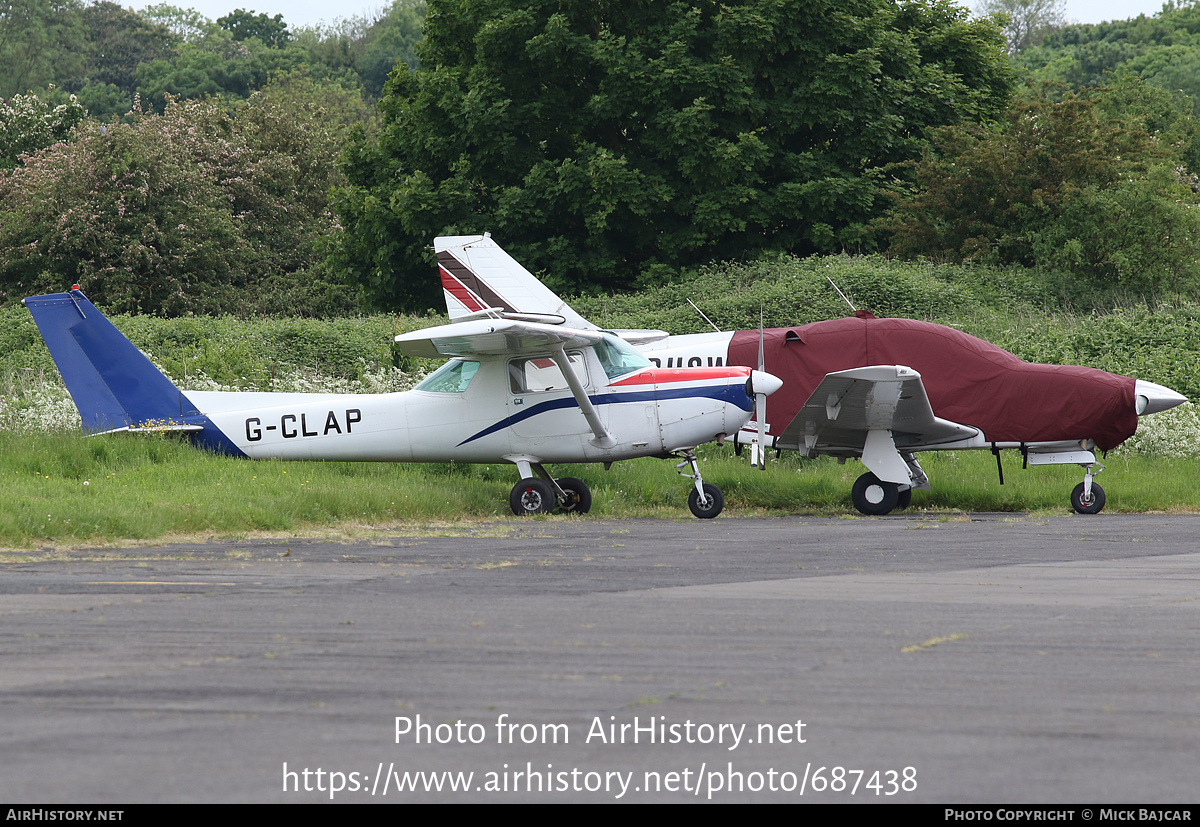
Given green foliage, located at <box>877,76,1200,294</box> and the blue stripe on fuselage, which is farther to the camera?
green foliage, located at <box>877,76,1200,294</box>

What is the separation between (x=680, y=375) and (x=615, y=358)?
2.77 feet

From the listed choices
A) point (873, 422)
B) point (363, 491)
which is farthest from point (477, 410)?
point (873, 422)

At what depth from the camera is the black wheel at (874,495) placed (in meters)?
15.9

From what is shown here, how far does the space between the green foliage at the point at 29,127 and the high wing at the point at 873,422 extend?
136 feet

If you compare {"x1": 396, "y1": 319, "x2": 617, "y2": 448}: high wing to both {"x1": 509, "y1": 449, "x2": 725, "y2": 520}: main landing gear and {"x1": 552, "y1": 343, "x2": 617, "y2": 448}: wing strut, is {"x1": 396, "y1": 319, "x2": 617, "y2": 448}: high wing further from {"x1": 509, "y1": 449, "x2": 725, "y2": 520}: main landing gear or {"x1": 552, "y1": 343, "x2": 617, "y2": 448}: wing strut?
{"x1": 509, "y1": 449, "x2": 725, "y2": 520}: main landing gear

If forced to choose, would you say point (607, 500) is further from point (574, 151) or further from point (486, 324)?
point (574, 151)

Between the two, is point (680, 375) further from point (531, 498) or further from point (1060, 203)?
point (1060, 203)

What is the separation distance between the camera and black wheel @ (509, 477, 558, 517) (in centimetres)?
1512

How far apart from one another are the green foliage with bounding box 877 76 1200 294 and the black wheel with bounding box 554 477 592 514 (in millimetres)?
16392

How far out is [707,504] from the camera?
597 inches

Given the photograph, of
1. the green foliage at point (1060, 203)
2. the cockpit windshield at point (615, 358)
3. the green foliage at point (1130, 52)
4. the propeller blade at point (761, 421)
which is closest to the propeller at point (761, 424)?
the propeller blade at point (761, 421)

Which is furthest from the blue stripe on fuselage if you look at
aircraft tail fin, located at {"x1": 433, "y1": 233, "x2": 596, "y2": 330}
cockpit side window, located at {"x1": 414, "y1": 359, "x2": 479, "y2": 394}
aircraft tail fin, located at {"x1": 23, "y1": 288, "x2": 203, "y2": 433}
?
aircraft tail fin, located at {"x1": 23, "y1": 288, "x2": 203, "y2": 433}

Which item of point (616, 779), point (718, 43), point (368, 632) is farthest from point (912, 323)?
point (718, 43)
